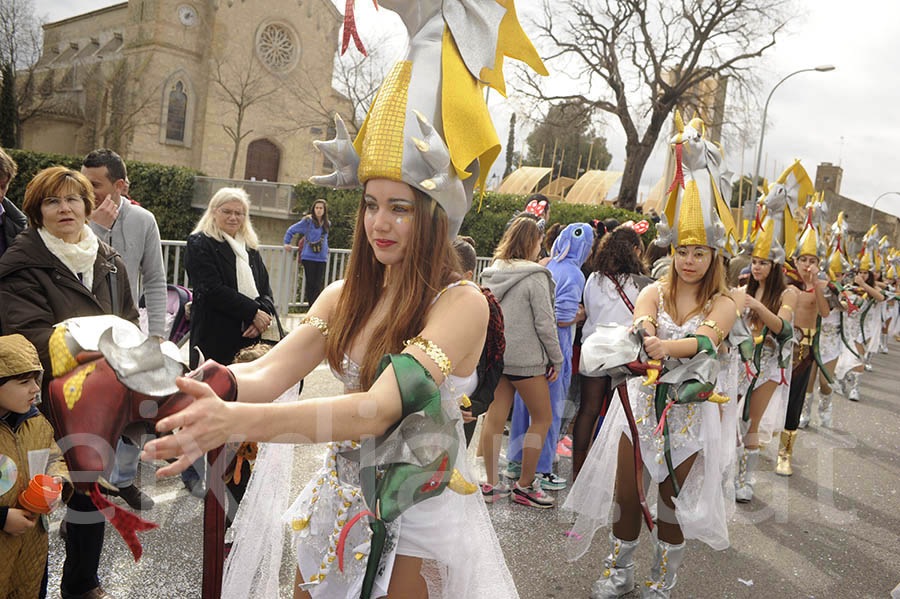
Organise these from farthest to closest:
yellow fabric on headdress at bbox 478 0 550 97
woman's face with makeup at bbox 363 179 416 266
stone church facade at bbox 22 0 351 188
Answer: stone church facade at bbox 22 0 351 188, yellow fabric on headdress at bbox 478 0 550 97, woman's face with makeup at bbox 363 179 416 266

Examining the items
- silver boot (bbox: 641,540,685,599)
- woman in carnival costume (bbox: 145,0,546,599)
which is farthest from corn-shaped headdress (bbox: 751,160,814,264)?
woman in carnival costume (bbox: 145,0,546,599)

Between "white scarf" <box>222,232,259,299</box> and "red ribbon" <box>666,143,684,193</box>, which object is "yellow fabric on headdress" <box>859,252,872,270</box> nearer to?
"red ribbon" <box>666,143,684,193</box>

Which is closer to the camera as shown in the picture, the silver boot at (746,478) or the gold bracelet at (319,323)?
the gold bracelet at (319,323)

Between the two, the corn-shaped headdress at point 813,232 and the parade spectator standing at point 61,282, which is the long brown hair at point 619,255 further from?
the parade spectator standing at point 61,282

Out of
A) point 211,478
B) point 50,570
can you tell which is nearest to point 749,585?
point 211,478

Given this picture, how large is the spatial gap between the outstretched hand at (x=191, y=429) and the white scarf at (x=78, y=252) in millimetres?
2071

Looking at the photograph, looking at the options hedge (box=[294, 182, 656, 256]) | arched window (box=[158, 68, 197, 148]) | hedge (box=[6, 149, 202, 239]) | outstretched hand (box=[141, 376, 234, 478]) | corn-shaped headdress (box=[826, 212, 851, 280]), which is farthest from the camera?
arched window (box=[158, 68, 197, 148])

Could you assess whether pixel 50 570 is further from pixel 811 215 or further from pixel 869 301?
pixel 869 301

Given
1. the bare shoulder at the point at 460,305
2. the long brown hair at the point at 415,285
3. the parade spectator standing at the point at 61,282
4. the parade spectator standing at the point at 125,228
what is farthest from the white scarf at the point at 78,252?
the bare shoulder at the point at 460,305

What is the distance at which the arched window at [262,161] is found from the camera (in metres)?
37.1

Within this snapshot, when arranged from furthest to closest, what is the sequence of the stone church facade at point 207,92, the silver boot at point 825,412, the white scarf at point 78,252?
the stone church facade at point 207,92 < the silver boot at point 825,412 < the white scarf at point 78,252

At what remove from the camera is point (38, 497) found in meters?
2.43

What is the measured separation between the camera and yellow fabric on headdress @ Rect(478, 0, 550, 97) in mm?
1928

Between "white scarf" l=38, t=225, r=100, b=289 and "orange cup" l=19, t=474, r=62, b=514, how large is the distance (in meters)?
0.95
